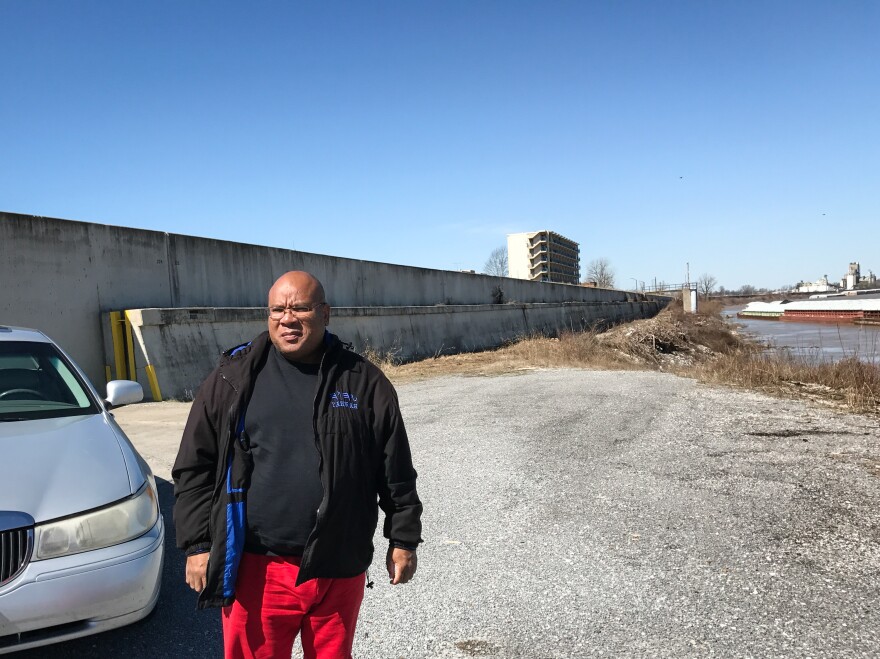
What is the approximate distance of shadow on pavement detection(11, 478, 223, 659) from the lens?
2.99 m

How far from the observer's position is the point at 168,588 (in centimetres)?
367

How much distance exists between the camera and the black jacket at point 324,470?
2.08 m

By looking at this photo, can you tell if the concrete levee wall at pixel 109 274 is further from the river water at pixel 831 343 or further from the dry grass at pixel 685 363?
the river water at pixel 831 343

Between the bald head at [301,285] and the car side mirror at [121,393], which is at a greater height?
the bald head at [301,285]

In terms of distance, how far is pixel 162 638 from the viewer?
10.3ft

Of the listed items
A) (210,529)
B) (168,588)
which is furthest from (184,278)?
(210,529)

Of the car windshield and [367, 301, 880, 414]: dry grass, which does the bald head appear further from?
[367, 301, 880, 414]: dry grass

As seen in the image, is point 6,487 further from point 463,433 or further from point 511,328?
point 511,328

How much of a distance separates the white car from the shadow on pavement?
0.24 meters

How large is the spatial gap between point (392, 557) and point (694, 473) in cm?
443

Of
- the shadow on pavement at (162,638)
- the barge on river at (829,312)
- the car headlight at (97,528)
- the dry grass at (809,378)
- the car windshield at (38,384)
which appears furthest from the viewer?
the barge on river at (829,312)

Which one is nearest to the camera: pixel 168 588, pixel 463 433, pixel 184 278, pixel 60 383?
pixel 168 588

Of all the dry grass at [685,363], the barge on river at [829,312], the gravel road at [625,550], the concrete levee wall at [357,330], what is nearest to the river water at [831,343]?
the dry grass at [685,363]

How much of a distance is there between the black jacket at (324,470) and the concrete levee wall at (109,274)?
9.53 metres
